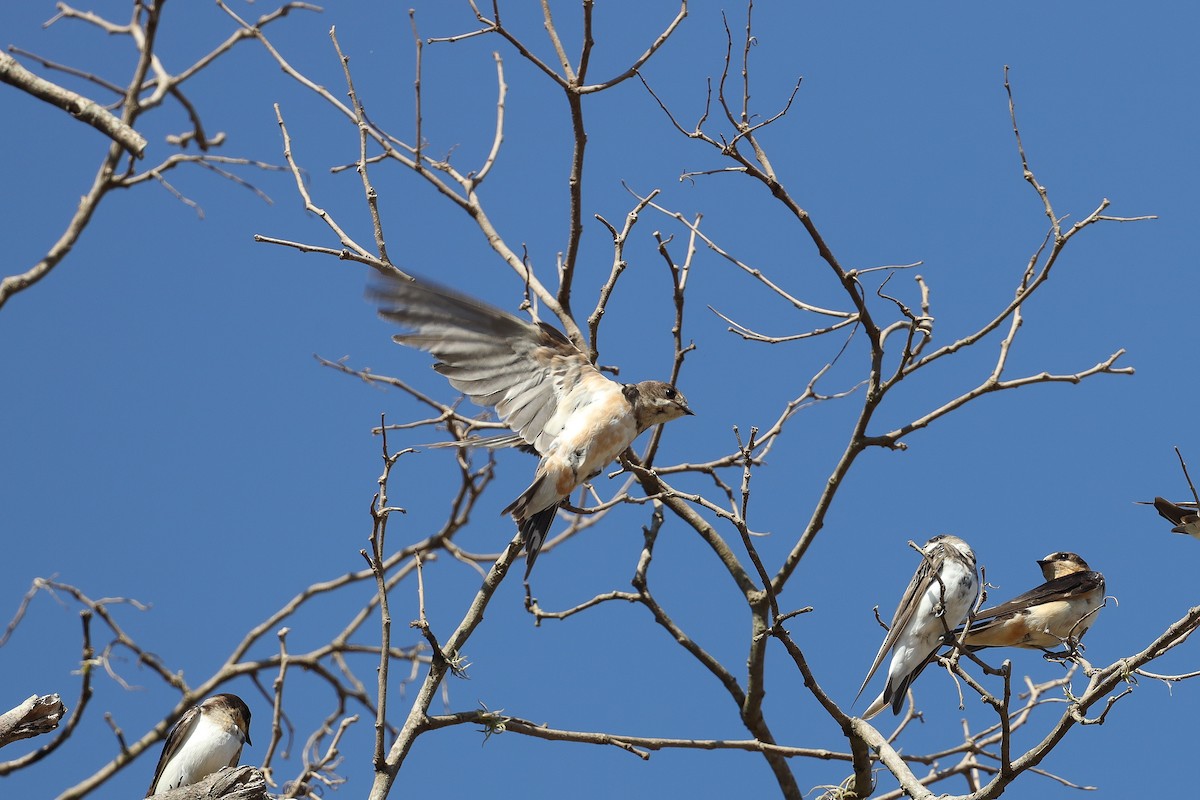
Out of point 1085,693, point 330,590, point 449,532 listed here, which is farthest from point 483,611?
point 330,590

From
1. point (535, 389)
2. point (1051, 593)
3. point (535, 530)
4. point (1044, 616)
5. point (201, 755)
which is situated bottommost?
point (201, 755)

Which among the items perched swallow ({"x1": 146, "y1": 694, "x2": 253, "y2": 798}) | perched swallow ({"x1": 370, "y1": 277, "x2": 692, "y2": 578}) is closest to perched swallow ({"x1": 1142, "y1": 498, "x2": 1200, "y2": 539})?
perched swallow ({"x1": 370, "y1": 277, "x2": 692, "y2": 578})

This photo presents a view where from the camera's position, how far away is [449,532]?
279 inches

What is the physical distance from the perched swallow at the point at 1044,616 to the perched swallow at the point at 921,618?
144mm

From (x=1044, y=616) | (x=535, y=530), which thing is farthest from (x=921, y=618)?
(x=535, y=530)

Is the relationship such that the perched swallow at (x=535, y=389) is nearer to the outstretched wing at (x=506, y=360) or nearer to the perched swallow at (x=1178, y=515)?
the outstretched wing at (x=506, y=360)

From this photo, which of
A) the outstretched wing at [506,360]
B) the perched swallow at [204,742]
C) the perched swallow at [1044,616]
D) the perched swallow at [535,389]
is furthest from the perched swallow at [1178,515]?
the perched swallow at [204,742]

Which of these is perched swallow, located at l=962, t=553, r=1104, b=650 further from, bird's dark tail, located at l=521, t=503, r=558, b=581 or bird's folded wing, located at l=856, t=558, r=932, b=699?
bird's dark tail, located at l=521, t=503, r=558, b=581

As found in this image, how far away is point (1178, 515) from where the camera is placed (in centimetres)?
470

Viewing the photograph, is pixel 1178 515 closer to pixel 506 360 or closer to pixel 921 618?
pixel 921 618

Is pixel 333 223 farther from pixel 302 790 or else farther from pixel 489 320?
pixel 302 790

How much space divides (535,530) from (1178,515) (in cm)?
255

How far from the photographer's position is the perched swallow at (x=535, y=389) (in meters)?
5.13

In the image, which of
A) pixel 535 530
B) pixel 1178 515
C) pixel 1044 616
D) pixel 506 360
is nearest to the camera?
pixel 1178 515
